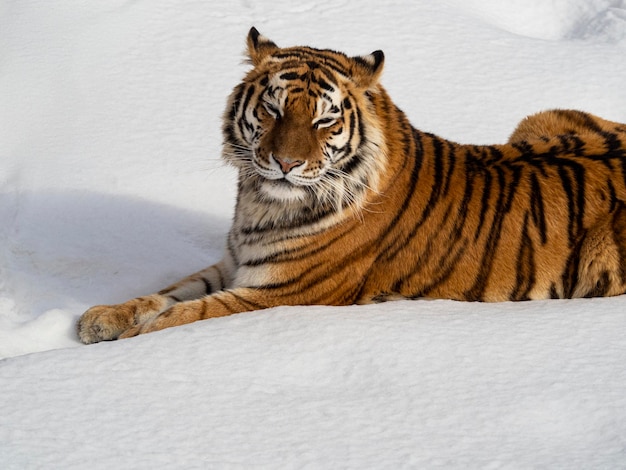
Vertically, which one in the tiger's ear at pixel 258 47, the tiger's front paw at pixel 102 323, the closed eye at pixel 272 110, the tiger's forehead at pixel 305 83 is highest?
the tiger's ear at pixel 258 47

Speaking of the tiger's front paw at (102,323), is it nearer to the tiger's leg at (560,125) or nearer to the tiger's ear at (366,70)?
the tiger's ear at (366,70)

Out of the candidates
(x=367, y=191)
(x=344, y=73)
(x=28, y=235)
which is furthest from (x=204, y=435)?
(x=28, y=235)

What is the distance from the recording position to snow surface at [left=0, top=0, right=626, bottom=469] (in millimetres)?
2211

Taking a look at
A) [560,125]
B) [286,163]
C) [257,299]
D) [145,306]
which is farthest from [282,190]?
[560,125]

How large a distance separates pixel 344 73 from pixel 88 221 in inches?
52.6

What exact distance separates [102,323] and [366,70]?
1.20 m

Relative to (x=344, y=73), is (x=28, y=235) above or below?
below

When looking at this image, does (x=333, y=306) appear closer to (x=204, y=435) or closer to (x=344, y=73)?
(x=344, y=73)

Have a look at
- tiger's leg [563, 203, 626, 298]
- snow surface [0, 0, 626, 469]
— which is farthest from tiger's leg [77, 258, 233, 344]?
tiger's leg [563, 203, 626, 298]

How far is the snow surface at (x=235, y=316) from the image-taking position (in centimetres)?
221

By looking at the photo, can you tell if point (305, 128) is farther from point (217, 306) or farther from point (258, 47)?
point (217, 306)

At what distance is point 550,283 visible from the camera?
10.8ft

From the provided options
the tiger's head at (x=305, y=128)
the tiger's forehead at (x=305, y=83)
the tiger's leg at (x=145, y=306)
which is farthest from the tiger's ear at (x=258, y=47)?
the tiger's leg at (x=145, y=306)

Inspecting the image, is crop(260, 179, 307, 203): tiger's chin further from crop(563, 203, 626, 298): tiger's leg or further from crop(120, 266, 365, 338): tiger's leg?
crop(563, 203, 626, 298): tiger's leg
